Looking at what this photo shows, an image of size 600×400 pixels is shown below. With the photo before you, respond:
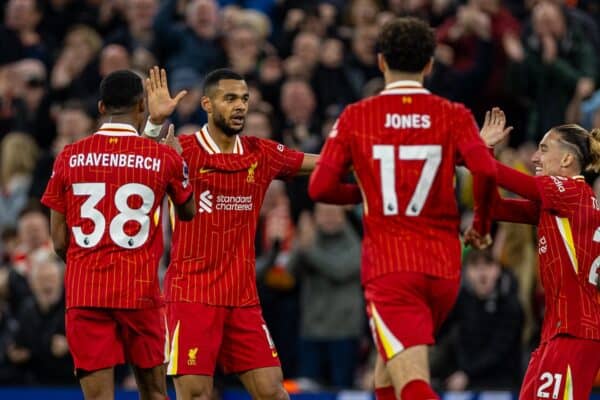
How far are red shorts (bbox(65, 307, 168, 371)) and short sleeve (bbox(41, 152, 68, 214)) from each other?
0.65 meters

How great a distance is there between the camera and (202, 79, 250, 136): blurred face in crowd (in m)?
10.3

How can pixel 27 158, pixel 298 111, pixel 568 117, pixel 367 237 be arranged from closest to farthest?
1. pixel 367 237
2. pixel 568 117
3. pixel 298 111
4. pixel 27 158

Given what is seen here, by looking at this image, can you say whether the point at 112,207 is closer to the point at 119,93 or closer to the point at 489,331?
the point at 119,93

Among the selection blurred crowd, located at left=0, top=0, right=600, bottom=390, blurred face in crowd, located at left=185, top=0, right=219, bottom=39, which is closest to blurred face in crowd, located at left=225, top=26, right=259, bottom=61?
blurred crowd, located at left=0, top=0, right=600, bottom=390

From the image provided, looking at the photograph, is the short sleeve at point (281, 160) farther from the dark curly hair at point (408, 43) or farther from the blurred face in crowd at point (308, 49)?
the blurred face in crowd at point (308, 49)

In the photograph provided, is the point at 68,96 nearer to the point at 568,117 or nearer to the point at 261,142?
the point at 568,117

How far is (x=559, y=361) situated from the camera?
368 inches

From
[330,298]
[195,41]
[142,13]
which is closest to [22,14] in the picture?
[142,13]

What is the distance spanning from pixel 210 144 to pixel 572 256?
8.20 feet

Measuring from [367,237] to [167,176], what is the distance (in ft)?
4.95

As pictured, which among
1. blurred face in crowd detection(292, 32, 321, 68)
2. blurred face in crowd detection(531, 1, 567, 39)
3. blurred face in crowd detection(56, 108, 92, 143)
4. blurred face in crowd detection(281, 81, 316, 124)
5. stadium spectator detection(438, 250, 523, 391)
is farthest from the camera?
blurred face in crowd detection(292, 32, 321, 68)

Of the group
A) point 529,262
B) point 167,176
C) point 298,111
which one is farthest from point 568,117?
point 167,176

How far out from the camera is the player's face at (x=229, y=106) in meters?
10.3

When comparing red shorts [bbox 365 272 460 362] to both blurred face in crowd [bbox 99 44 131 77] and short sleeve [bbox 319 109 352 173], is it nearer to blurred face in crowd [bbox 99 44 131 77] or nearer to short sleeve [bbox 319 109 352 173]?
short sleeve [bbox 319 109 352 173]
